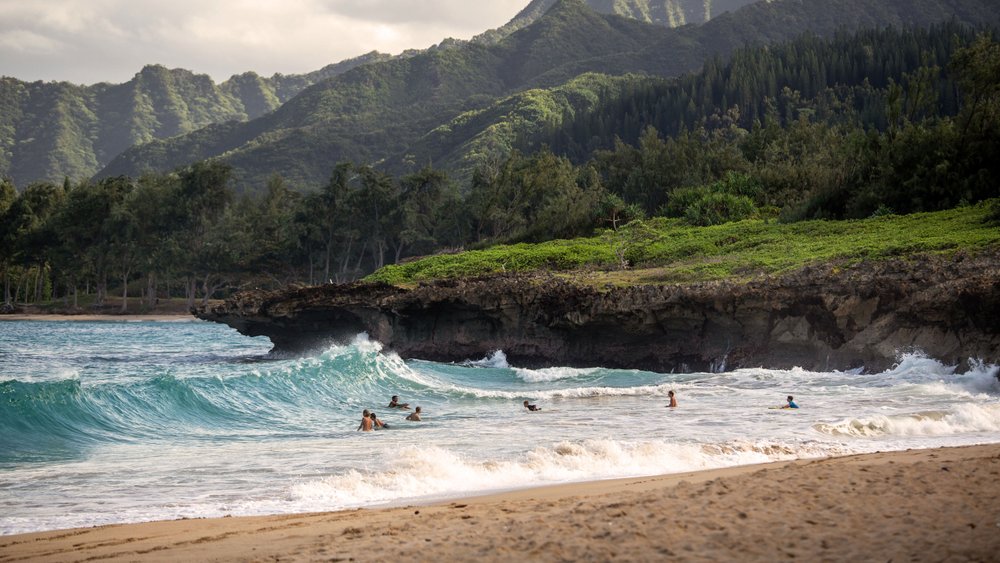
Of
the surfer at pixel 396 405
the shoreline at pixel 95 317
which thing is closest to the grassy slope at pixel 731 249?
→ the surfer at pixel 396 405

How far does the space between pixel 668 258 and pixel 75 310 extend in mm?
63984

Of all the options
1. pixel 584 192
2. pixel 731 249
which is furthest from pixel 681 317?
pixel 584 192

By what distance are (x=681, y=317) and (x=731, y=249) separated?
799 centimetres

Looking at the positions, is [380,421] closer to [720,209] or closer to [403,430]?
[403,430]

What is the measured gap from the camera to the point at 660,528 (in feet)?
25.8

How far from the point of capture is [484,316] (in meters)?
33.3

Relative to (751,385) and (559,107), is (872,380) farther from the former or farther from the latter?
(559,107)

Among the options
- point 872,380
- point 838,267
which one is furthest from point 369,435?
point 838,267

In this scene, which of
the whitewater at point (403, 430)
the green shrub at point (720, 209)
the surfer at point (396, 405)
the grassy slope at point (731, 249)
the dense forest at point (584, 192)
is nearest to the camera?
the whitewater at point (403, 430)

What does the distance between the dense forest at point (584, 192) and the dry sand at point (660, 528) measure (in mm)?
29817

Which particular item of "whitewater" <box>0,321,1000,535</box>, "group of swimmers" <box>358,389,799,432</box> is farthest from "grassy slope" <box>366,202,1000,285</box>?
"group of swimmers" <box>358,389,799,432</box>

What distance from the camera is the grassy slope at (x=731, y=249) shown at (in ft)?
93.8

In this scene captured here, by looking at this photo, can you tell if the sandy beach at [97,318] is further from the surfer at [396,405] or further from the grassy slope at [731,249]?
the surfer at [396,405]

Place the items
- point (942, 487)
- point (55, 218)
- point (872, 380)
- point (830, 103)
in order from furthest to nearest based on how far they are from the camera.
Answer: point (830, 103) < point (55, 218) < point (872, 380) < point (942, 487)
